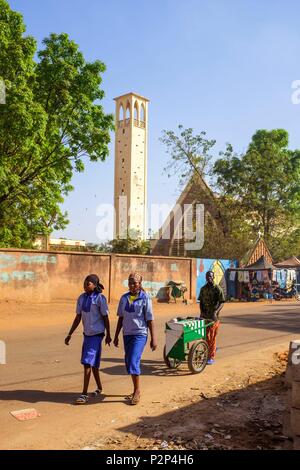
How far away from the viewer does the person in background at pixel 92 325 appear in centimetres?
636

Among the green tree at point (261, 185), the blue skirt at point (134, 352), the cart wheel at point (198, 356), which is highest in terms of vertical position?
the green tree at point (261, 185)

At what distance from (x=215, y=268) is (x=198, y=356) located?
68.6 ft

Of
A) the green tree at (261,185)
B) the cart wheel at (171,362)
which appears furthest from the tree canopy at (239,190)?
the cart wheel at (171,362)

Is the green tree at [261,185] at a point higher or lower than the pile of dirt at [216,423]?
higher

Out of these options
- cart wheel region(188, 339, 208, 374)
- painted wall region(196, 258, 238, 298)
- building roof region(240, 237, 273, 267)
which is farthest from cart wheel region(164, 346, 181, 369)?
building roof region(240, 237, 273, 267)

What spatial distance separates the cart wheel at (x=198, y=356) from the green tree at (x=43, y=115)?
12577 millimetres

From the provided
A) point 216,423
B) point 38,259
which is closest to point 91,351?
point 216,423

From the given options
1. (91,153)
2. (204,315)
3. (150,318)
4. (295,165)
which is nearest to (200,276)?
(91,153)

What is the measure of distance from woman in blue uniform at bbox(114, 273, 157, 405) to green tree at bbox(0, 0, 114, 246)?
1302 centimetres

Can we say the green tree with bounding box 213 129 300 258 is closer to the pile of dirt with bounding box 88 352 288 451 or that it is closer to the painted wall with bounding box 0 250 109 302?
the painted wall with bounding box 0 250 109 302

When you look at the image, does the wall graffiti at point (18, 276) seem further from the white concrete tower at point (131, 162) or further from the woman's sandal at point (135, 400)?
the white concrete tower at point (131, 162)

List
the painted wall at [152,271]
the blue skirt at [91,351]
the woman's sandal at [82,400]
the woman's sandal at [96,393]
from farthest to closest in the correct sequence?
the painted wall at [152,271]
the woman's sandal at [96,393]
the blue skirt at [91,351]
the woman's sandal at [82,400]

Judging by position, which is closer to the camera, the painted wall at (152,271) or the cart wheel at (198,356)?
the cart wheel at (198,356)
